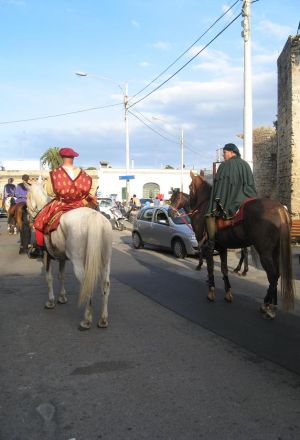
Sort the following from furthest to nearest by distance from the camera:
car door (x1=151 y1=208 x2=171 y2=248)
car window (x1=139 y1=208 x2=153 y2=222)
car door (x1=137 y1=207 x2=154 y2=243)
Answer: car window (x1=139 y1=208 x2=153 y2=222), car door (x1=137 y1=207 x2=154 y2=243), car door (x1=151 y1=208 x2=171 y2=248)

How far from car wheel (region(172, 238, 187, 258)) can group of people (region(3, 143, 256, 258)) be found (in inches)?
231

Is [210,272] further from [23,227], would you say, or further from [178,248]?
[23,227]

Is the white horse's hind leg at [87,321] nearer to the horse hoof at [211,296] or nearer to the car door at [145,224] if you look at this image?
the horse hoof at [211,296]

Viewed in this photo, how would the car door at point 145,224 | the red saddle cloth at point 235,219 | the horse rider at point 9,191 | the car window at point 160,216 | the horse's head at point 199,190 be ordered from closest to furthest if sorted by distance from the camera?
the red saddle cloth at point 235,219, the horse's head at point 199,190, the car window at point 160,216, the car door at point 145,224, the horse rider at point 9,191

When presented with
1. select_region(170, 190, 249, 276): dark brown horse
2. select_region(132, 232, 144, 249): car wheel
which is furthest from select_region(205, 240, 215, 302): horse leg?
select_region(132, 232, 144, 249): car wheel

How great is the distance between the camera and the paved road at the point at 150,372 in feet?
11.1

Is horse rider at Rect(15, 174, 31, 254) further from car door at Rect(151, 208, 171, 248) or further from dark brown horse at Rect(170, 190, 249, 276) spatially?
dark brown horse at Rect(170, 190, 249, 276)

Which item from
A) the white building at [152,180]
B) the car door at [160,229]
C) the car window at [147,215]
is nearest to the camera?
the car door at [160,229]

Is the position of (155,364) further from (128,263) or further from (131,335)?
(128,263)

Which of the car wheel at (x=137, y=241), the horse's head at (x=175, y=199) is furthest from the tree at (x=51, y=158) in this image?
the horse's head at (x=175, y=199)

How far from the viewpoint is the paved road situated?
338 centimetres

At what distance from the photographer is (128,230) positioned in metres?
24.6

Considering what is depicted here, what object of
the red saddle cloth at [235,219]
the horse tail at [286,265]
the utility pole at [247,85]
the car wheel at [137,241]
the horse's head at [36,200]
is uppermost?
the utility pole at [247,85]

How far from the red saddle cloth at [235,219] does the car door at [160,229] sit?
687cm
